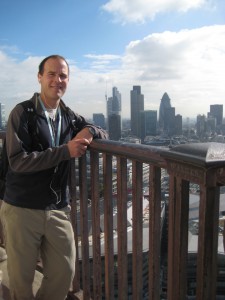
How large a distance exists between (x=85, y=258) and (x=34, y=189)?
0.74 metres

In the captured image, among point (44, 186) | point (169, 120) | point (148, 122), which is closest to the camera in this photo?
point (44, 186)

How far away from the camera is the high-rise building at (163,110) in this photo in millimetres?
70812

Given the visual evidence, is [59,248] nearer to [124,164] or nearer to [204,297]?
[124,164]

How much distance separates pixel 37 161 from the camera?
1.93 m

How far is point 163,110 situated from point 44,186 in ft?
246

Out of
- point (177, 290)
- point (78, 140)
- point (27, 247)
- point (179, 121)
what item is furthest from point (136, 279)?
point (179, 121)

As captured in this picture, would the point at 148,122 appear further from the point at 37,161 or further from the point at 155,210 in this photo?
the point at 155,210

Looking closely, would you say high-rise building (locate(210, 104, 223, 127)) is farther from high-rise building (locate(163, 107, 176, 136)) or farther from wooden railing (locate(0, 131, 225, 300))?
wooden railing (locate(0, 131, 225, 300))

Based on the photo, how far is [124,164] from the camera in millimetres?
1945

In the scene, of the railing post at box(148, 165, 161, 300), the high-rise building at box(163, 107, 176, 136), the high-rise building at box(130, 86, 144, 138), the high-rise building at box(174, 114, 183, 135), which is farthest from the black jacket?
the high-rise building at box(163, 107, 176, 136)

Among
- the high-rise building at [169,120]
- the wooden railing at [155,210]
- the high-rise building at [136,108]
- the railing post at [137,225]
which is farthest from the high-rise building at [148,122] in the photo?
the railing post at [137,225]

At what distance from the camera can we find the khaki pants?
2.09 meters

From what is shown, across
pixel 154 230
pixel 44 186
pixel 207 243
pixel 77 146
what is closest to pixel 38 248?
pixel 44 186

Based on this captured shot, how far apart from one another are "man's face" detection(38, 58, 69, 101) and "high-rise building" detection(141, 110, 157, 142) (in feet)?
197
